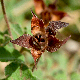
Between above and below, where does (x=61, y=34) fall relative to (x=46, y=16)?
below

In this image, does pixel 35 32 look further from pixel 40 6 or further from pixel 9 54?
pixel 40 6

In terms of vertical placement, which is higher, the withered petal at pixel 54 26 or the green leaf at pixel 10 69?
the withered petal at pixel 54 26

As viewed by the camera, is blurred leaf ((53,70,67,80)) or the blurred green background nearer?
blurred leaf ((53,70,67,80))

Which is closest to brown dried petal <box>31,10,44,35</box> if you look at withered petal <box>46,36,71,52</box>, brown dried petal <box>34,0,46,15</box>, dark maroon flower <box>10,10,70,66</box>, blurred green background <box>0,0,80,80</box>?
dark maroon flower <box>10,10,70,66</box>

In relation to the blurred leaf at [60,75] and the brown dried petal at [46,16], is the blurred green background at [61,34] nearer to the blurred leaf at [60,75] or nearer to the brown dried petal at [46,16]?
the blurred leaf at [60,75]

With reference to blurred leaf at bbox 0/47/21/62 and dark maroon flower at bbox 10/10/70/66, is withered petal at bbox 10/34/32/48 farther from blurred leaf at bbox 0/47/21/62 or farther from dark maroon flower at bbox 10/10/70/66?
A: blurred leaf at bbox 0/47/21/62

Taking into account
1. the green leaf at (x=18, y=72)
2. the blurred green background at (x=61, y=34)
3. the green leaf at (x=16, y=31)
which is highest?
the green leaf at (x=16, y=31)

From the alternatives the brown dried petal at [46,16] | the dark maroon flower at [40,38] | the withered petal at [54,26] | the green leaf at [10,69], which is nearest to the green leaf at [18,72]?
the green leaf at [10,69]

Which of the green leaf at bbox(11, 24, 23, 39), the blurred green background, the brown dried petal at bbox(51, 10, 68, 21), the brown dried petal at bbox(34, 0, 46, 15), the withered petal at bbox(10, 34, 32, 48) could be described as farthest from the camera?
the blurred green background

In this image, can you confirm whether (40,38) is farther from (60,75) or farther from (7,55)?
(60,75)

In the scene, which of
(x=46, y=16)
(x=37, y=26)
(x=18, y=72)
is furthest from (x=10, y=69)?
(x=46, y=16)
